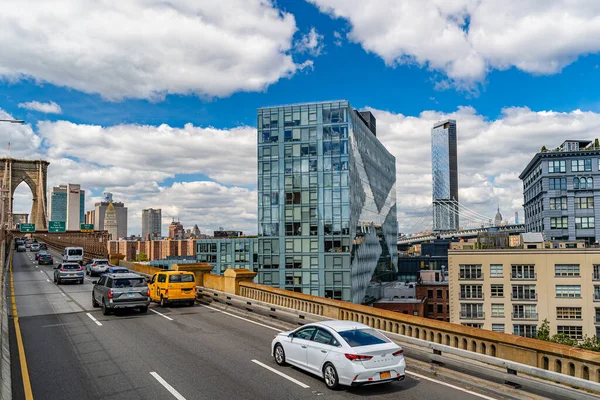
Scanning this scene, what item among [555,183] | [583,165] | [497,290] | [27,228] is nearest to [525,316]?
[497,290]

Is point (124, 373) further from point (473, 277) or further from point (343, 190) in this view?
point (343, 190)

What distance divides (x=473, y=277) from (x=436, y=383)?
5443 centimetres

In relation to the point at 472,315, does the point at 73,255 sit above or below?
above

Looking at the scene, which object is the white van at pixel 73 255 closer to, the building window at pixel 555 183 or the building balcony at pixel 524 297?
the building balcony at pixel 524 297

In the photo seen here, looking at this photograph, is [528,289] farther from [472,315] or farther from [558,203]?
[558,203]

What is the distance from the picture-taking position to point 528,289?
196 feet

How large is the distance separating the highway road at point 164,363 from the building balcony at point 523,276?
48621 mm

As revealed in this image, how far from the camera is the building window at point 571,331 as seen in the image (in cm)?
5698

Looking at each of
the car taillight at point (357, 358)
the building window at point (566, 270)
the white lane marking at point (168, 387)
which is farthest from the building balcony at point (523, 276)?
the white lane marking at point (168, 387)

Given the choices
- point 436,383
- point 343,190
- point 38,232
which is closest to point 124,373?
point 436,383

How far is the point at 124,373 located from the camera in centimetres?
1256

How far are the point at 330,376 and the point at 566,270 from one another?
5655cm

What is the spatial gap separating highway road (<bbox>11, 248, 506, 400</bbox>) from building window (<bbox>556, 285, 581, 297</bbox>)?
5030 centimetres

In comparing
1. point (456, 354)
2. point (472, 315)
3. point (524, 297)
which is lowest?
point (472, 315)
